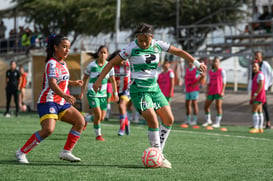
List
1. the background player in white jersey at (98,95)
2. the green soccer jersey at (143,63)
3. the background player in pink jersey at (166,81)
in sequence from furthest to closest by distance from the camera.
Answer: the background player in pink jersey at (166,81) → the background player in white jersey at (98,95) → the green soccer jersey at (143,63)

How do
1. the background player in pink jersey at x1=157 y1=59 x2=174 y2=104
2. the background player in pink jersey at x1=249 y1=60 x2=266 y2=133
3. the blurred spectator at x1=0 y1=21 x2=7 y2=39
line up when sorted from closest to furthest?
the background player in pink jersey at x1=249 y1=60 x2=266 y2=133
the background player in pink jersey at x1=157 y1=59 x2=174 y2=104
the blurred spectator at x1=0 y1=21 x2=7 y2=39

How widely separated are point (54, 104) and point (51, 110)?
0.11 m

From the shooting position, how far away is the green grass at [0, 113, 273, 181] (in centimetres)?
691

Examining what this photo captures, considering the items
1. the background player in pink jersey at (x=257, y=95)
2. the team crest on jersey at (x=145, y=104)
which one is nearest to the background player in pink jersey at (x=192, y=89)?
the background player in pink jersey at (x=257, y=95)

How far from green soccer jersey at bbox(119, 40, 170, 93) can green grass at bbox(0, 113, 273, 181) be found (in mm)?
1183

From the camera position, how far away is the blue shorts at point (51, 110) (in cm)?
790

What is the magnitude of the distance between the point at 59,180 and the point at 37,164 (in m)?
1.47

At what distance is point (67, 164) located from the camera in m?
7.93

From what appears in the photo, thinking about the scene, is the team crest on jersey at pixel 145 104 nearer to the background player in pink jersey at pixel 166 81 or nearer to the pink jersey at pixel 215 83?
the pink jersey at pixel 215 83

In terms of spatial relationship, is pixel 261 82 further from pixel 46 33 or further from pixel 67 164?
pixel 46 33

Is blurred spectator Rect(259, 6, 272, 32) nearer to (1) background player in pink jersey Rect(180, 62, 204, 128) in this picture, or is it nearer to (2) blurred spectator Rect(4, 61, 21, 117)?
(1) background player in pink jersey Rect(180, 62, 204, 128)

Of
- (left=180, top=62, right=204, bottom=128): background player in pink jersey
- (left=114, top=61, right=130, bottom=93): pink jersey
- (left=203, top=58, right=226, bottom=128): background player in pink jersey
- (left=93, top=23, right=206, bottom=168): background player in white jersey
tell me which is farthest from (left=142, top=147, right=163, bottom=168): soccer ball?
(left=180, top=62, right=204, bottom=128): background player in pink jersey

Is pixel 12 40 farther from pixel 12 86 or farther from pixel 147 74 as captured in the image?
pixel 147 74

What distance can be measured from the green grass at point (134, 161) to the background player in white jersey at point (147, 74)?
67 cm
